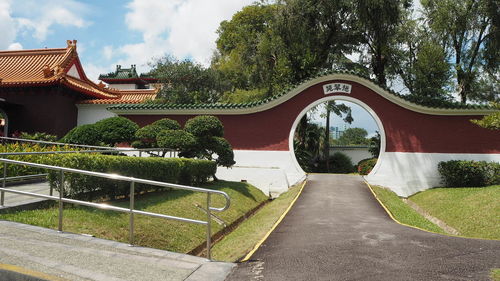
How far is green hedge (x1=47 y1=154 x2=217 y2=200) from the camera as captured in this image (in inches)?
261

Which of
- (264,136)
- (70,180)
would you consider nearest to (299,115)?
(264,136)

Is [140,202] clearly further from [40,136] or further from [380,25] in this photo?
[380,25]

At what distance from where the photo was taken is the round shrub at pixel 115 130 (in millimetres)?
11836

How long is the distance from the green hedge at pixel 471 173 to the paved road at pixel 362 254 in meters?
6.20

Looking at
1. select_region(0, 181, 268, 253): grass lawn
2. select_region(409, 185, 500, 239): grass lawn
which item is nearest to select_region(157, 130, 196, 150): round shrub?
select_region(0, 181, 268, 253): grass lawn

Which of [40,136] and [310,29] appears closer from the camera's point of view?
[40,136]

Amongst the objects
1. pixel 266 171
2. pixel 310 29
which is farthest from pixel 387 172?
pixel 310 29

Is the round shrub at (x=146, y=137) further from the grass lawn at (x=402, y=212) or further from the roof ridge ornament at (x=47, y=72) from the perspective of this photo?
the grass lawn at (x=402, y=212)

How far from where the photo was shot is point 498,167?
1223 centimetres

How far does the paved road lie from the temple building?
12641mm

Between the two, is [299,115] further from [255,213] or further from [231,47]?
[231,47]

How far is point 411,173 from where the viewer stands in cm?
1326

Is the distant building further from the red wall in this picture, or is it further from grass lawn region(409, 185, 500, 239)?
grass lawn region(409, 185, 500, 239)

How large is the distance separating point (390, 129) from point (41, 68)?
53.2 ft
